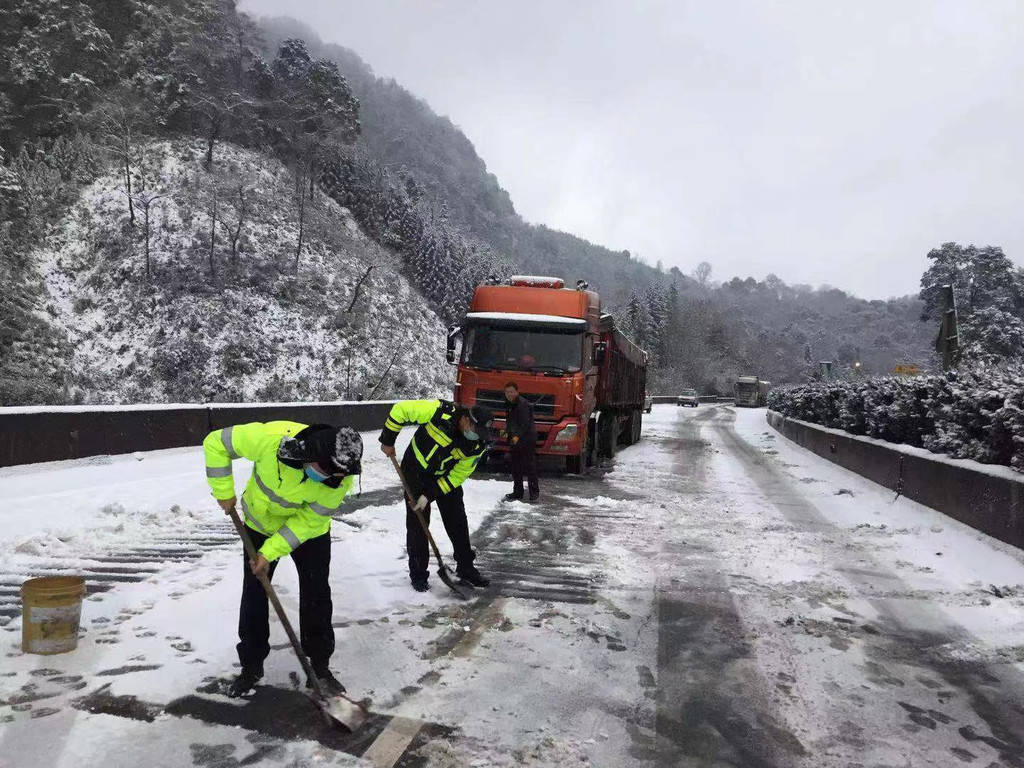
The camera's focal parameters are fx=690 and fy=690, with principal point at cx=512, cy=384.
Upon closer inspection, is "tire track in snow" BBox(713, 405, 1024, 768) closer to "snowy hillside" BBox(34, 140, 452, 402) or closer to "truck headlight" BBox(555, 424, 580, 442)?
"truck headlight" BBox(555, 424, 580, 442)

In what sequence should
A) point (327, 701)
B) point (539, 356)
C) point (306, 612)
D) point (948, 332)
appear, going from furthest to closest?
point (948, 332), point (539, 356), point (306, 612), point (327, 701)

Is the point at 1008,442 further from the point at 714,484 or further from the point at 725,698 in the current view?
the point at 725,698

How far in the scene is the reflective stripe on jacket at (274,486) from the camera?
3633 millimetres

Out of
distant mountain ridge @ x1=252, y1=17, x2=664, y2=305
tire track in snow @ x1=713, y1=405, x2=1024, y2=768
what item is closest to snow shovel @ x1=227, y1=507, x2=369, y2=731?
tire track in snow @ x1=713, y1=405, x2=1024, y2=768

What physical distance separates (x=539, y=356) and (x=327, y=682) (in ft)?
29.4

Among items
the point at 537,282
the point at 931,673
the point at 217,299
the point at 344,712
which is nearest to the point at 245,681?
the point at 344,712

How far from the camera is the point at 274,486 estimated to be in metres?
3.65

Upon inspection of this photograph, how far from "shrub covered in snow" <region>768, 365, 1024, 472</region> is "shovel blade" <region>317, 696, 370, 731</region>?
7.59m

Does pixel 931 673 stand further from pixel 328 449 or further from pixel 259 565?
pixel 259 565

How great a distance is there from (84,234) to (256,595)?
46161 mm

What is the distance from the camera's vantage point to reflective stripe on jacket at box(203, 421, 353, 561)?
3633 millimetres

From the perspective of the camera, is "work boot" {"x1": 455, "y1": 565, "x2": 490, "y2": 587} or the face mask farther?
"work boot" {"x1": 455, "y1": 565, "x2": 490, "y2": 587}

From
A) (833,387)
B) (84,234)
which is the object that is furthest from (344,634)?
(84,234)

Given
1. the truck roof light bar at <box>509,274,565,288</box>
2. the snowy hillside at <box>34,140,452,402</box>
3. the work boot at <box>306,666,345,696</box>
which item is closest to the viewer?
the work boot at <box>306,666,345,696</box>
